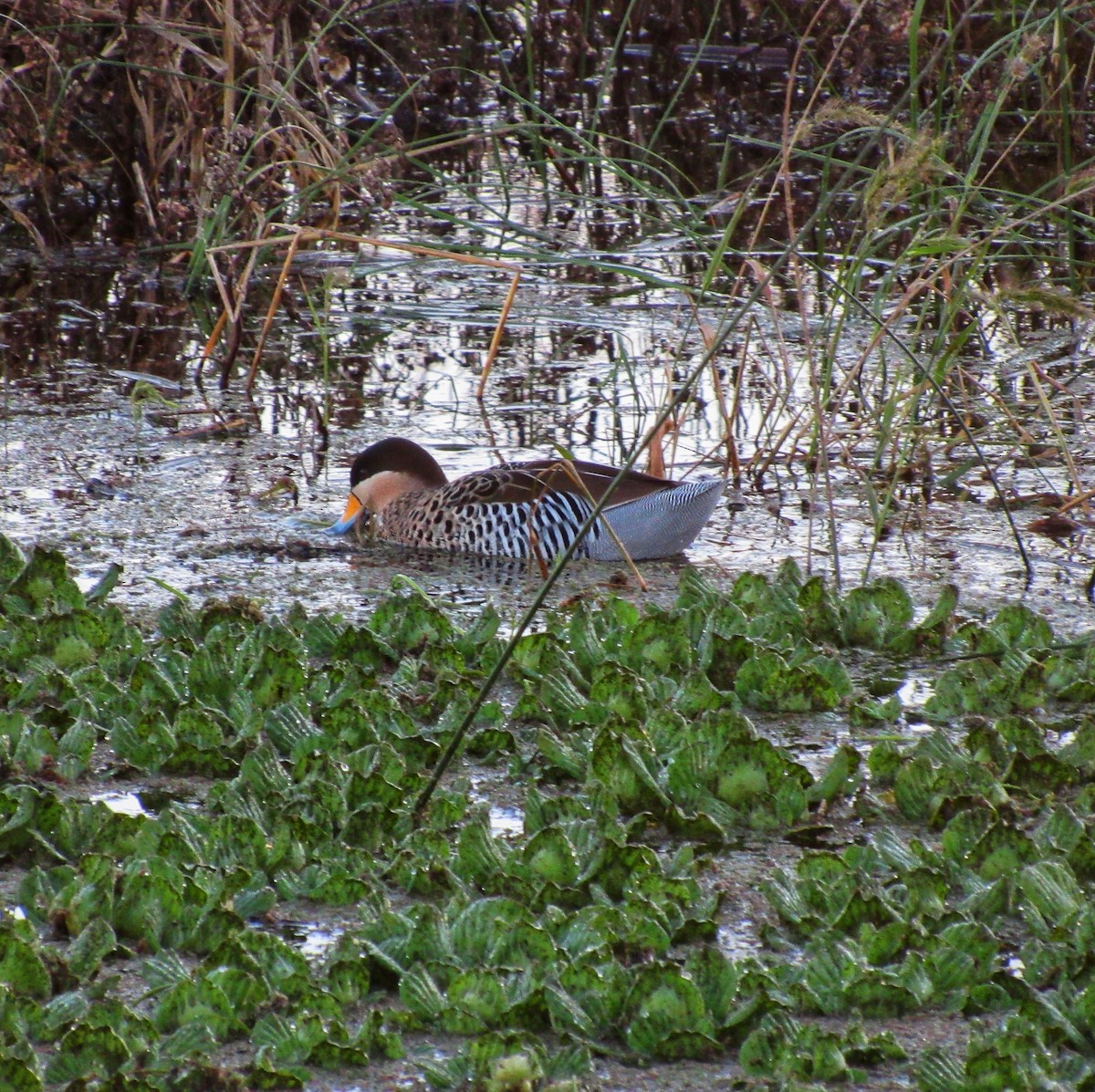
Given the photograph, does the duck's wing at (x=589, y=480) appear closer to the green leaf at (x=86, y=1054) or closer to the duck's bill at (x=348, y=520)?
the duck's bill at (x=348, y=520)

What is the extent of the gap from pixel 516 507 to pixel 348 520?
0.58 m

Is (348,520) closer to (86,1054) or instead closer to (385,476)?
(385,476)

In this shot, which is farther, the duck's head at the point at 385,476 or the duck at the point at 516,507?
the duck's head at the point at 385,476

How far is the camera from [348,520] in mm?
6188

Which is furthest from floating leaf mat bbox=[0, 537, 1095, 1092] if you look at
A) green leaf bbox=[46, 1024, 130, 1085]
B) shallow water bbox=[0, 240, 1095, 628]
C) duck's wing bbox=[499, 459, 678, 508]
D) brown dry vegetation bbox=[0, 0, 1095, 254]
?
brown dry vegetation bbox=[0, 0, 1095, 254]

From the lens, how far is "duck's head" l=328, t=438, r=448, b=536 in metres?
6.17

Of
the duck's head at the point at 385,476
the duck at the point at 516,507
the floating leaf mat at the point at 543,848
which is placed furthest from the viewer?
the duck's head at the point at 385,476

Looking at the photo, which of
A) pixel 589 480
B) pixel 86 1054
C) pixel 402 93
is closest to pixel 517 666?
pixel 589 480

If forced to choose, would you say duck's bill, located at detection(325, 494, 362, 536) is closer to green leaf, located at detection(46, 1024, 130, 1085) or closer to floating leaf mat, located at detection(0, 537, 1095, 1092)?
floating leaf mat, located at detection(0, 537, 1095, 1092)

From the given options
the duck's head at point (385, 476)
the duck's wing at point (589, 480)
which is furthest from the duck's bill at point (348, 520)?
the duck's wing at point (589, 480)

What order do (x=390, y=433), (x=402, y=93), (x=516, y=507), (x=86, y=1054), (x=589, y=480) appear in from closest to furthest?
(x=86, y=1054), (x=589, y=480), (x=516, y=507), (x=390, y=433), (x=402, y=93)

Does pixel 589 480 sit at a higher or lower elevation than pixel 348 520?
higher

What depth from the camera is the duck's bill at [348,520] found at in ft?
20.3

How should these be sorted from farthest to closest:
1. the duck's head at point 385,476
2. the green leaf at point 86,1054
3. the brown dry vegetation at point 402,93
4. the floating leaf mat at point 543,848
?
the brown dry vegetation at point 402,93
the duck's head at point 385,476
the floating leaf mat at point 543,848
the green leaf at point 86,1054
